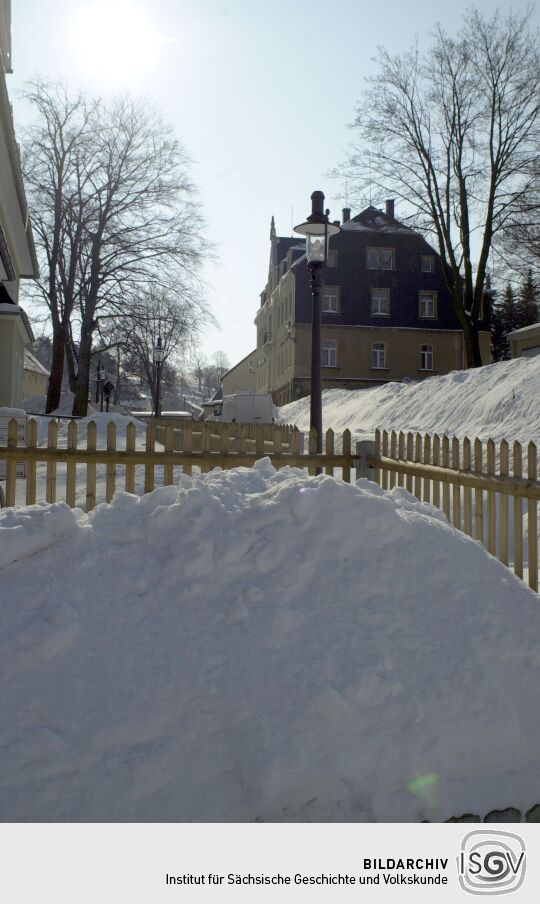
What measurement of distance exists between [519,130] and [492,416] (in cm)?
1663

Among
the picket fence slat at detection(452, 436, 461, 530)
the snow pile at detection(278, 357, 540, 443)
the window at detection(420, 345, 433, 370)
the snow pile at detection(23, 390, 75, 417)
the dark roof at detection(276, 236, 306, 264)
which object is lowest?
the picket fence slat at detection(452, 436, 461, 530)

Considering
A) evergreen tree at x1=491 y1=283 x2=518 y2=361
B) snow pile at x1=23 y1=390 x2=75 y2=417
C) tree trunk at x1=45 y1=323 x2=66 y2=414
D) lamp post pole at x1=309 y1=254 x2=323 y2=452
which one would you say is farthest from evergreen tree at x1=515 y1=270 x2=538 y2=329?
lamp post pole at x1=309 y1=254 x2=323 y2=452

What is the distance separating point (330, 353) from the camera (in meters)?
41.8

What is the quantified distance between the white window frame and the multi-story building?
0.06 ft

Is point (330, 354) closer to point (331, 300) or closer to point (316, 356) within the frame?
point (331, 300)

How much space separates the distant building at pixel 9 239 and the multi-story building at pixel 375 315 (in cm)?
1778

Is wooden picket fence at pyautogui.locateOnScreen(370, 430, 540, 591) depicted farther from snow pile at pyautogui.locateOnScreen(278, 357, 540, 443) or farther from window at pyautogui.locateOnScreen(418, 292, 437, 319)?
window at pyautogui.locateOnScreen(418, 292, 437, 319)

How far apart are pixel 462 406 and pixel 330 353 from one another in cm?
2586

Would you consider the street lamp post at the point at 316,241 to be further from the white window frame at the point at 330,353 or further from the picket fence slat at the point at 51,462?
the white window frame at the point at 330,353

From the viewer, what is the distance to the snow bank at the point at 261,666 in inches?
106

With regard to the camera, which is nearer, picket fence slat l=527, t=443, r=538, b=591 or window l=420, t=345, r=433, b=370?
picket fence slat l=527, t=443, r=538, b=591

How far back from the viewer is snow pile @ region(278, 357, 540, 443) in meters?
13.5

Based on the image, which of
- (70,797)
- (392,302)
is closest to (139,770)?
(70,797)

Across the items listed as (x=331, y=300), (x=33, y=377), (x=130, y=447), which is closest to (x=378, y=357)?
(x=331, y=300)
